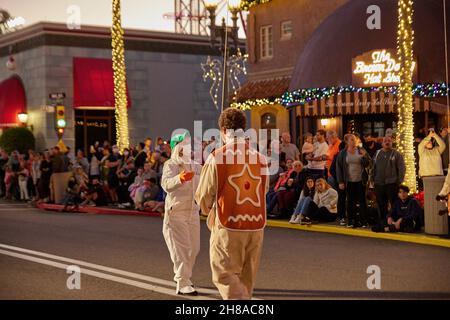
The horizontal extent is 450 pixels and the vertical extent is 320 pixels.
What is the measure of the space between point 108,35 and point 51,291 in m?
29.1

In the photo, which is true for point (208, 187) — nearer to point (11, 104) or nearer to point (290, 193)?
point (290, 193)

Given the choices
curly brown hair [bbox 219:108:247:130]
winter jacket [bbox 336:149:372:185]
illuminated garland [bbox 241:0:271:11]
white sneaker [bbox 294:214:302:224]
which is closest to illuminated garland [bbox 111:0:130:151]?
illuminated garland [bbox 241:0:271:11]

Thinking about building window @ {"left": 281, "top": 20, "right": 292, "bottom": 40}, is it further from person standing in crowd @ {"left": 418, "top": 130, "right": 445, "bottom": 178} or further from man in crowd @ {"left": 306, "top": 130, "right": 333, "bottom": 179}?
person standing in crowd @ {"left": 418, "top": 130, "right": 445, "bottom": 178}

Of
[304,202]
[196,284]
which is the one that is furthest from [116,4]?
[196,284]

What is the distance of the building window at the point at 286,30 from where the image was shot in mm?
31797

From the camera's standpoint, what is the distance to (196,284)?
1005 centimetres

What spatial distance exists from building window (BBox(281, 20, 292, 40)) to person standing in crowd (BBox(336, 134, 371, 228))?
16334mm

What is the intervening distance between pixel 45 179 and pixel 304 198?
10964 millimetres

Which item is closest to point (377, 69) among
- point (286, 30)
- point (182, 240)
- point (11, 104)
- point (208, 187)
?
point (286, 30)

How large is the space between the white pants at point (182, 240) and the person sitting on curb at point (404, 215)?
21.4 feet

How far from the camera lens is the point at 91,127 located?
37000 mm

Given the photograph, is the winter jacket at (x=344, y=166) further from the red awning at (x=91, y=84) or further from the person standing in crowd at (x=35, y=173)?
the red awning at (x=91, y=84)

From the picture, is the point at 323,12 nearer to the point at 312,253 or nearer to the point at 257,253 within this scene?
the point at 312,253

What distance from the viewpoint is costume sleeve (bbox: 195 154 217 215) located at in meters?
6.98
